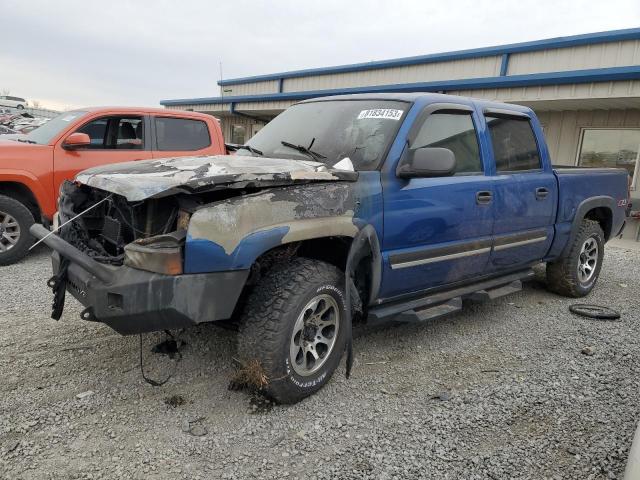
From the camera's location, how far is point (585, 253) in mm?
5598

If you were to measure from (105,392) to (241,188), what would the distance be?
1.54m

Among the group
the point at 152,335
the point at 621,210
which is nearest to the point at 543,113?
the point at 621,210

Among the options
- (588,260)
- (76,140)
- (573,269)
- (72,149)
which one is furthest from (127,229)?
(588,260)

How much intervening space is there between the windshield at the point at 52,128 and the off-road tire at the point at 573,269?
601 centimetres

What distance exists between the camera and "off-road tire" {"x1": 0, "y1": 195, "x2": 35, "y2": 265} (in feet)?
18.5

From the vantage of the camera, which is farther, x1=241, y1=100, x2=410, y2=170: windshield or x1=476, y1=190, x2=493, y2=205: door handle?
x1=476, y1=190, x2=493, y2=205: door handle

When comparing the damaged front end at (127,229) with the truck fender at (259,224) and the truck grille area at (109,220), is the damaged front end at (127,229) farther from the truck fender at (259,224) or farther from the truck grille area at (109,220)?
the truck fender at (259,224)

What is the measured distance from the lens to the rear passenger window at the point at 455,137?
3679 mm

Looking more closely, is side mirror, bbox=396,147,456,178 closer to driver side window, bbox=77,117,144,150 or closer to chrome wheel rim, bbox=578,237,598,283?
chrome wheel rim, bbox=578,237,598,283

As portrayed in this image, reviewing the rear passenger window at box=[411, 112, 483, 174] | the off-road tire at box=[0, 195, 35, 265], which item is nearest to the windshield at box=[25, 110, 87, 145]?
the off-road tire at box=[0, 195, 35, 265]

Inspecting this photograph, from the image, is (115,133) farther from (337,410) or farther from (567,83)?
Answer: (567,83)

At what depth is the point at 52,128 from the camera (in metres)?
6.34

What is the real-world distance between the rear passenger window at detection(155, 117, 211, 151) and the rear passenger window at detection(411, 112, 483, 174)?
4.13m

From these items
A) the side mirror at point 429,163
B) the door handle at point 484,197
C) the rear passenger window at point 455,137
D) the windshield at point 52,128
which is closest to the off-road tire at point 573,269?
the door handle at point 484,197
